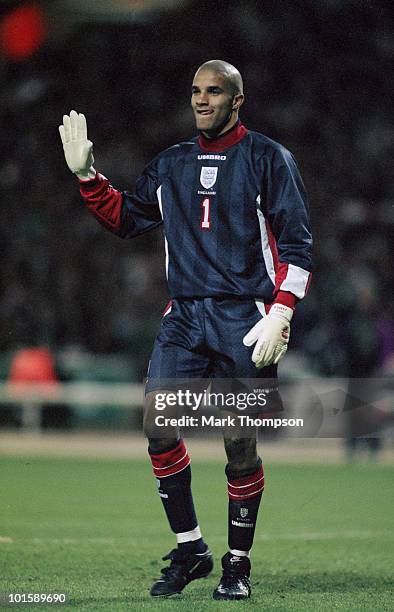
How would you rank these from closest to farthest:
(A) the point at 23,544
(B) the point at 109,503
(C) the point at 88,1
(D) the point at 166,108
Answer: (A) the point at 23,544 → (B) the point at 109,503 → (C) the point at 88,1 → (D) the point at 166,108

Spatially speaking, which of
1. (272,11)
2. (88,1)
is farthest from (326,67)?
(88,1)

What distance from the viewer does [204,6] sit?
33.5 feet

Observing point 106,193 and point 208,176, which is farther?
point 106,193

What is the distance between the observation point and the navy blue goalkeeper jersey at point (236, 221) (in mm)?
3867

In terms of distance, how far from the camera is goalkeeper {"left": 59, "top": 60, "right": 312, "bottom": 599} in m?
3.88

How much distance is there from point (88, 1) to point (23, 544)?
20.6ft

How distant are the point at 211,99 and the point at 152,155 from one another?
304 inches

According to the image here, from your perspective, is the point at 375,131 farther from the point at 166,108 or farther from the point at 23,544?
the point at 23,544

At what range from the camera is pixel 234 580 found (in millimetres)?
3867

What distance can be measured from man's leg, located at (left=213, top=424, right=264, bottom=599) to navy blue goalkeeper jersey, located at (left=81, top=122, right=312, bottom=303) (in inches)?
21.0

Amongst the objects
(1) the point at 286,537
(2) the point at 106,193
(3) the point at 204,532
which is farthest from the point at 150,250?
(2) the point at 106,193

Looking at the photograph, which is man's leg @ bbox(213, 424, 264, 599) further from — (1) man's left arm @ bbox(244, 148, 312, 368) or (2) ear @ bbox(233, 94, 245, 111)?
(2) ear @ bbox(233, 94, 245, 111)

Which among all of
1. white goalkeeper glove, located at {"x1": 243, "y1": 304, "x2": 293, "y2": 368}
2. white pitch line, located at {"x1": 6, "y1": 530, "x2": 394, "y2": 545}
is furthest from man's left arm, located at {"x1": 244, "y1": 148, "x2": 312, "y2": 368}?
white pitch line, located at {"x1": 6, "y1": 530, "x2": 394, "y2": 545}

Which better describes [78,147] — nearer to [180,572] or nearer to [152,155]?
[180,572]
